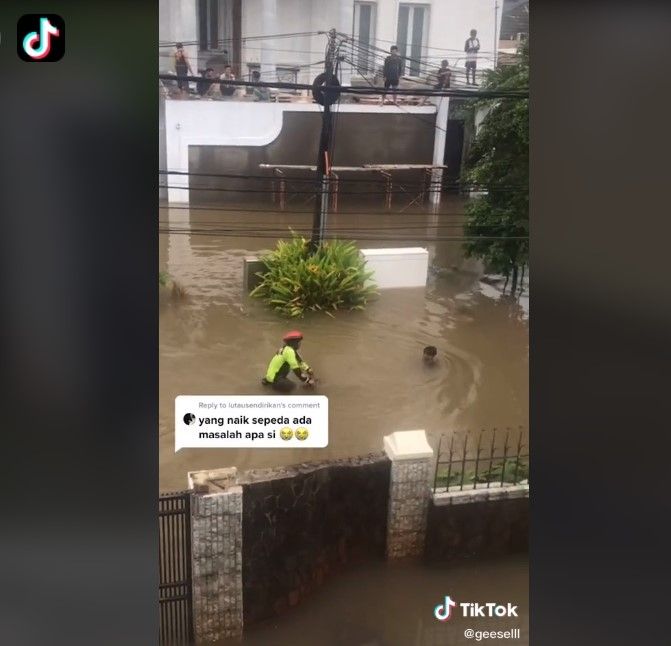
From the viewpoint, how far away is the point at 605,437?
2.88 metres

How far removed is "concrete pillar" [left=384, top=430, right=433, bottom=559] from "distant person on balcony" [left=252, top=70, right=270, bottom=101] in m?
1.41

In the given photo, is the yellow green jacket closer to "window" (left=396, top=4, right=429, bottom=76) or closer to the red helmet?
the red helmet

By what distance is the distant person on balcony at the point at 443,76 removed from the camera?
2684mm

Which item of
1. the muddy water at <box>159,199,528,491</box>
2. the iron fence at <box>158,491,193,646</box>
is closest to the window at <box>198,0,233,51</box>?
the muddy water at <box>159,199,528,491</box>

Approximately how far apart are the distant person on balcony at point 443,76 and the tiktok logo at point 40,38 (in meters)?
1.39

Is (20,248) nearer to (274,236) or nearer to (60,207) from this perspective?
(60,207)

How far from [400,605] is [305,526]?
A: 0.51 m

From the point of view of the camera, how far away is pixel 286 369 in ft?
9.20

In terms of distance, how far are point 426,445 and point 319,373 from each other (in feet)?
1.71

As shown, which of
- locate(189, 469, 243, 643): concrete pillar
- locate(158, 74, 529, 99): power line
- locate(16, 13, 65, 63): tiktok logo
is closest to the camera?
locate(16, 13, 65, 63): tiktok logo

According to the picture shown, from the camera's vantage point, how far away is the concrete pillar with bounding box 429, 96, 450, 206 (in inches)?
108

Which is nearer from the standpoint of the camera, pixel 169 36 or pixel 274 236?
pixel 169 36

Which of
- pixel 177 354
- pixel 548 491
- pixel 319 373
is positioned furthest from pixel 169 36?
pixel 548 491

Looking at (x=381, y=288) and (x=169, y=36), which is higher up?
(x=169, y=36)
